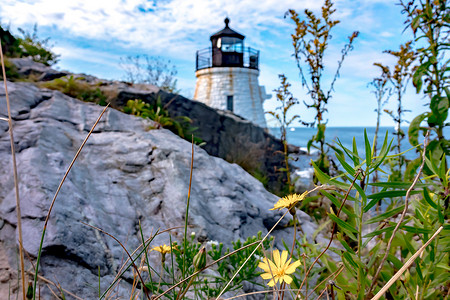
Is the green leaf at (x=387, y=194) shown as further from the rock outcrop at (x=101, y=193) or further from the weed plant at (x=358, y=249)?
the rock outcrop at (x=101, y=193)

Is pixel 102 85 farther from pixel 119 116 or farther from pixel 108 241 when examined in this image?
pixel 108 241

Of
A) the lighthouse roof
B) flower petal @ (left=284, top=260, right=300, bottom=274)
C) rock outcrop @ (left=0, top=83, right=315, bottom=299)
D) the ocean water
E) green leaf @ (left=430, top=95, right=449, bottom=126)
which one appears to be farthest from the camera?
the lighthouse roof

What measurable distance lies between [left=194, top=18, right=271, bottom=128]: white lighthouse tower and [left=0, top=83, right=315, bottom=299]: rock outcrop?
43.6 feet

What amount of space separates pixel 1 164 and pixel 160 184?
3.66 feet

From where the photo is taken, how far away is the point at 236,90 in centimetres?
1697

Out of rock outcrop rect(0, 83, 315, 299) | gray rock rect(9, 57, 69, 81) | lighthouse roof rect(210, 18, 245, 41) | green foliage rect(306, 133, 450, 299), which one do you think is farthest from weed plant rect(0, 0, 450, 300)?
lighthouse roof rect(210, 18, 245, 41)

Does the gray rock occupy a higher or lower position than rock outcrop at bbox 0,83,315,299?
higher

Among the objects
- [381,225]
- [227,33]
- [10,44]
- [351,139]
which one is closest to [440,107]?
[381,225]

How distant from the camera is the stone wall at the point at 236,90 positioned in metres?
17.0

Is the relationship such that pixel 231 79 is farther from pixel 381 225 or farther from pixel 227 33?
pixel 381 225

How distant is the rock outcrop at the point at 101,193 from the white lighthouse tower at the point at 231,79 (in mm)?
13293

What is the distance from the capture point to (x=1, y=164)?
245 cm

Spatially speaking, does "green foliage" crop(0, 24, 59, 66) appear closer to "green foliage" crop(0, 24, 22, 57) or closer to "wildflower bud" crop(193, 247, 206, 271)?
"green foliage" crop(0, 24, 22, 57)

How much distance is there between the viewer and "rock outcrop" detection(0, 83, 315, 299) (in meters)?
1.78
